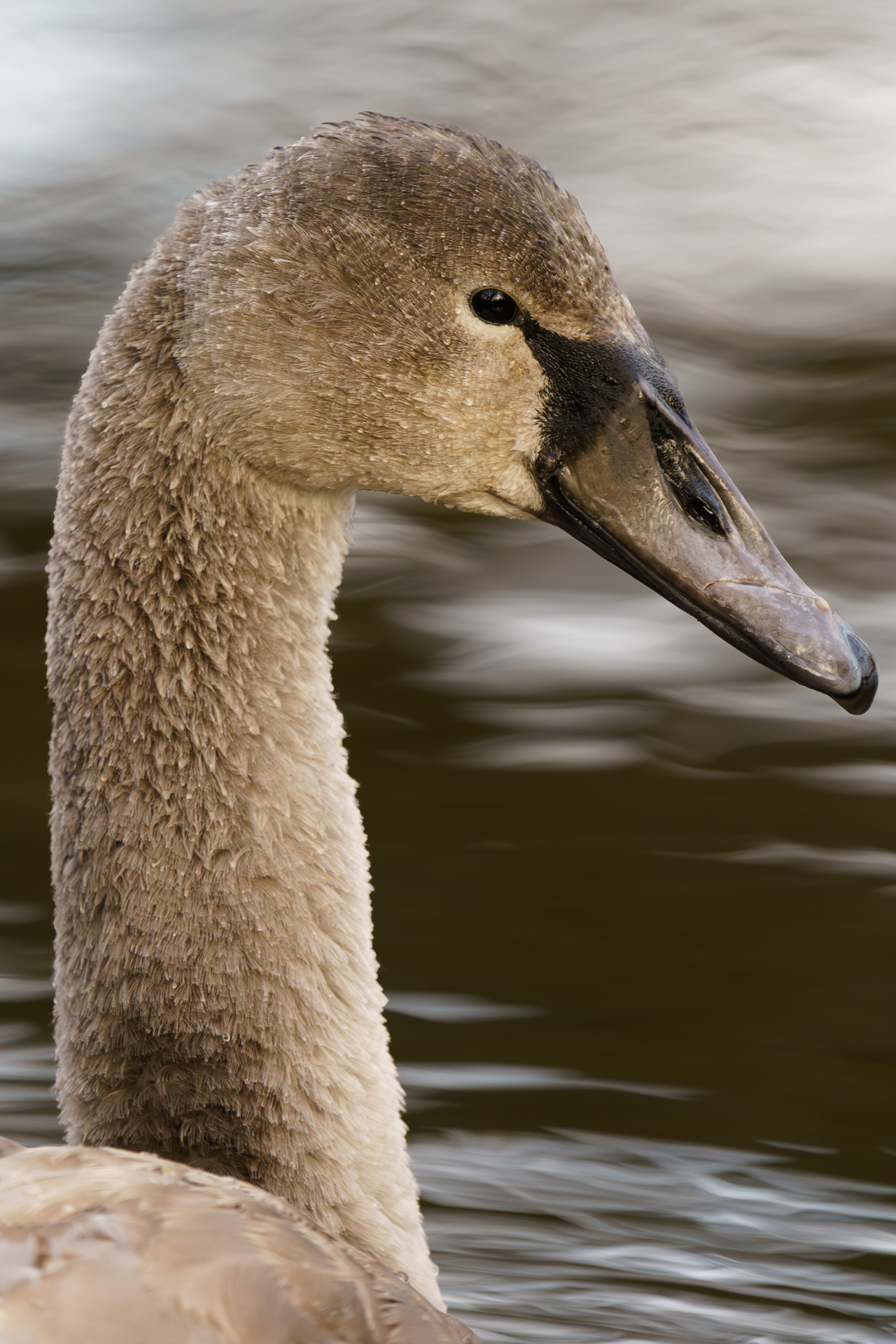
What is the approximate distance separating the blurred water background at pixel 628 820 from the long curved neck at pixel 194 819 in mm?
969

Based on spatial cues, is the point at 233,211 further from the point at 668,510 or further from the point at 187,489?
the point at 668,510

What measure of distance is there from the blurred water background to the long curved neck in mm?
969

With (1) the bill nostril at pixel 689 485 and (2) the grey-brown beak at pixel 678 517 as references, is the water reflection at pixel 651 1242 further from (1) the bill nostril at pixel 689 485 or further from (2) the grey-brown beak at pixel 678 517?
(1) the bill nostril at pixel 689 485

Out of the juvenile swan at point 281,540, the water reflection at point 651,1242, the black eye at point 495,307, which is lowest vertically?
the water reflection at point 651,1242

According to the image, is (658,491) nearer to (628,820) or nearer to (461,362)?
(461,362)

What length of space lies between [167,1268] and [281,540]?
1.10 meters

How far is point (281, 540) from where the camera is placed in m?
2.68

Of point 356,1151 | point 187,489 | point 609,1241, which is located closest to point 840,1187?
point 609,1241

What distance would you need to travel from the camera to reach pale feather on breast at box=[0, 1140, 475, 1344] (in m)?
1.85

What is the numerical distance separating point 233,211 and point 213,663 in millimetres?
621

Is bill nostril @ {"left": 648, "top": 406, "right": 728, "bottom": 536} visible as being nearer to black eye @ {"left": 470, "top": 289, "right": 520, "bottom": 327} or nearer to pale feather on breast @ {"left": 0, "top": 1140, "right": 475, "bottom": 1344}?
black eye @ {"left": 470, "top": 289, "right": 520, "bottom": 327}

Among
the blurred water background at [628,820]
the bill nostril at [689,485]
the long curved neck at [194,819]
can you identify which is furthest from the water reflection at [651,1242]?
the bill nostril at [689,485]

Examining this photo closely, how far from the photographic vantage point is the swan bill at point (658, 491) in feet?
8.59

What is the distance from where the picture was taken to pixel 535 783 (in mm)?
5168
